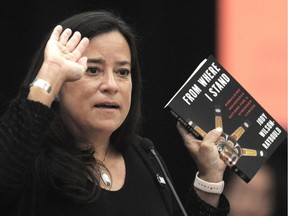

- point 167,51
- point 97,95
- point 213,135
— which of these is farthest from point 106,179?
point 167,51

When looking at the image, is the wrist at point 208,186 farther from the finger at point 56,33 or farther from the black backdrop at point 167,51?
the black backdrop at point 167,51

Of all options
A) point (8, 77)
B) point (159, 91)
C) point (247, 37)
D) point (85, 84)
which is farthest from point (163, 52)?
point (85, 84)

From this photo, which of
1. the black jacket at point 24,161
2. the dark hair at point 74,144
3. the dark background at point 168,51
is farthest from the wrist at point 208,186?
the dark background at point 168,51

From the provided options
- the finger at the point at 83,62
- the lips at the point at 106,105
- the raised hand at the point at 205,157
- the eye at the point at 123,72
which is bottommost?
the raised hand at the point at 205,157

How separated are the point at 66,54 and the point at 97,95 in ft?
0.72

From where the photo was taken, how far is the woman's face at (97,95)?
Answer: 2.42m

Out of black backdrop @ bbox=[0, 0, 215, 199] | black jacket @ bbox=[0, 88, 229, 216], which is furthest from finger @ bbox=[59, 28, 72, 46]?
black backdrop @ bbox=[0, 0, 215, 199]

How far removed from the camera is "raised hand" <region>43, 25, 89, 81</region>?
219 cm

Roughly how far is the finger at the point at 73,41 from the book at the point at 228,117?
49 centimetres

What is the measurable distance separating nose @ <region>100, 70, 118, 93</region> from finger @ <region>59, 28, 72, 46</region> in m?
0.20

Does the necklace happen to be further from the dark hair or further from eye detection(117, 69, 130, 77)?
eye detection(117, 69, 130, 77)

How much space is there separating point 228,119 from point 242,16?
7.01ft

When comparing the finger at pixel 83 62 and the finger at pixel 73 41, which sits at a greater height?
the finger at pixel 73 41

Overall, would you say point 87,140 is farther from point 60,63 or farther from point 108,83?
point 60,63
